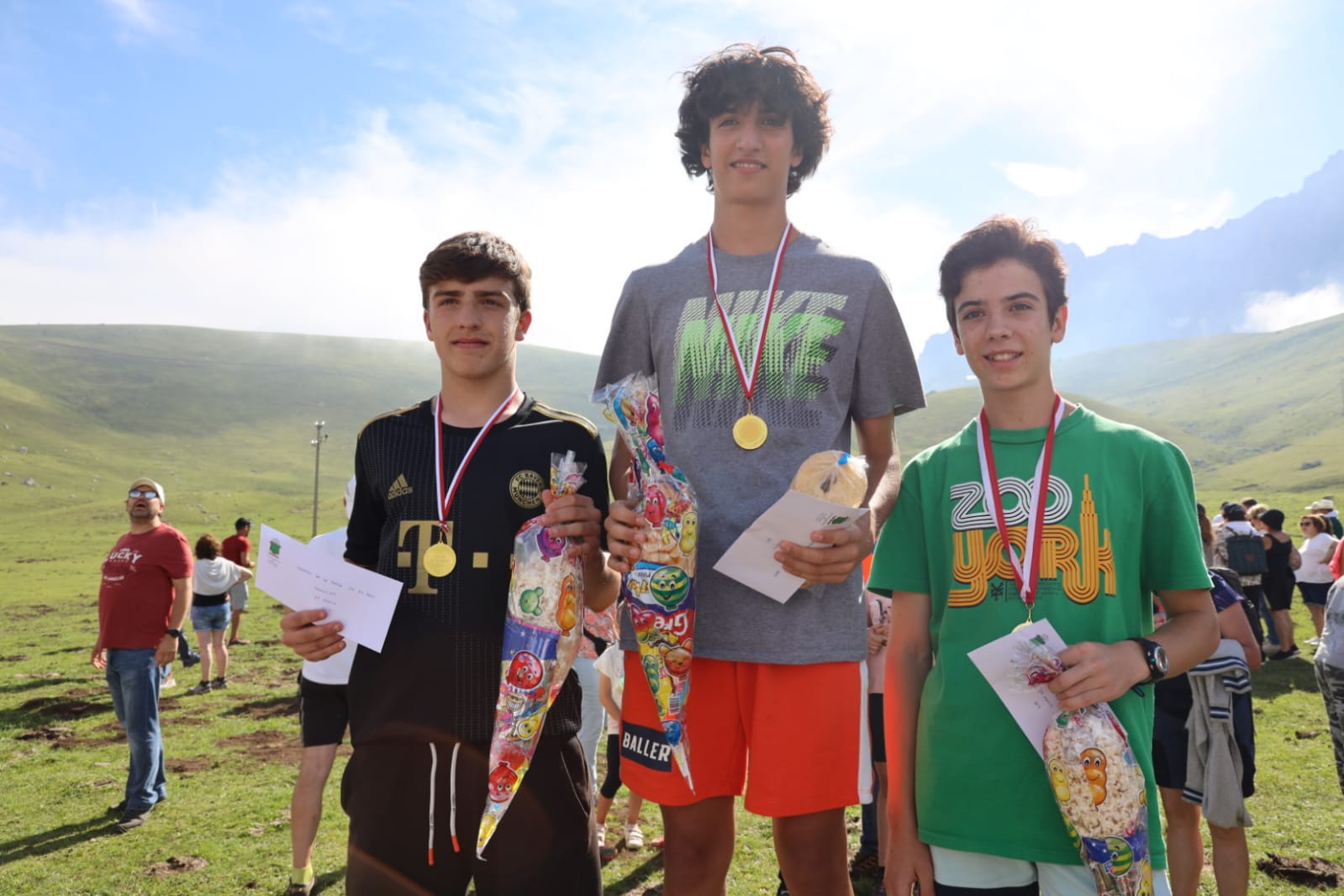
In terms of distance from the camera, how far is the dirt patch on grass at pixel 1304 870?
20.8 feet

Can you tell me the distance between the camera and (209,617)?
14.5m

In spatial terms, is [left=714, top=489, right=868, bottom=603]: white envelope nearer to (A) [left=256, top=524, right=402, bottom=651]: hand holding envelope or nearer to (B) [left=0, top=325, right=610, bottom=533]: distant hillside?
(A) [left=256, top=524, right=402, bottom=651]: hand holding envelope

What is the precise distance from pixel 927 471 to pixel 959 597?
461mm

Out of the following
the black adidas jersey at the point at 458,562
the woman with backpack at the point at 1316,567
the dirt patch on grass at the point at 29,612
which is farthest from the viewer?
the dirt patch on grass at the point at 29,612

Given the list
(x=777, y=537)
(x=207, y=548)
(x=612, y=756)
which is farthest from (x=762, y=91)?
(x=207, y=548)

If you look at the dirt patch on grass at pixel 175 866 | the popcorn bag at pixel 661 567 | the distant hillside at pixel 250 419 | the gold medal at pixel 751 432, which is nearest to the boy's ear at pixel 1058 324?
Result: the gold medal at pixel 751 432

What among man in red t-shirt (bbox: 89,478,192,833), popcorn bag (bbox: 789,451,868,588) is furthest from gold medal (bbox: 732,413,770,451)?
man in red t-shirt (bbox: 89,478,192,833)

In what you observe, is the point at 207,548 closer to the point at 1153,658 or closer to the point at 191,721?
the point at 191,721

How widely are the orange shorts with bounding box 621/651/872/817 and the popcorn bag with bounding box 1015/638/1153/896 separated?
0.61 metres

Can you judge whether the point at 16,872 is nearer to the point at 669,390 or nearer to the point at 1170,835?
the point at 669,390

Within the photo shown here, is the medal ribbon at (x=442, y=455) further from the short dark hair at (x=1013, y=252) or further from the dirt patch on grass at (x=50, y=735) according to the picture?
the dirt patch on grass at (x=50, y=735)

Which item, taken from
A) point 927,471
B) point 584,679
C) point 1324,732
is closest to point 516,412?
point 927,471

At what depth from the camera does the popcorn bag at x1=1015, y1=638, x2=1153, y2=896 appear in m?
2.24

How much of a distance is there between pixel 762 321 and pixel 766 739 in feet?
4.51
